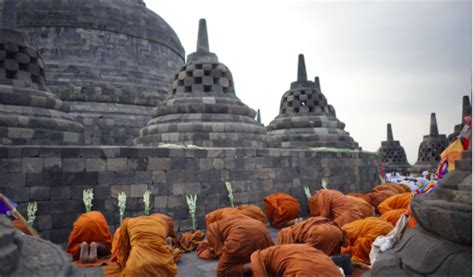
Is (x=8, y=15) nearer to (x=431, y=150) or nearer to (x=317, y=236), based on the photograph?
(x=317, y=236)

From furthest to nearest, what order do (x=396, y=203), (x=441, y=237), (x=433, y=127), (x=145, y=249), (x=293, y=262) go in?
(x=433, y=127) < (x=396, y=203) < (x=145, y=249) < (x=293, y=262) < (x=441, y=237)

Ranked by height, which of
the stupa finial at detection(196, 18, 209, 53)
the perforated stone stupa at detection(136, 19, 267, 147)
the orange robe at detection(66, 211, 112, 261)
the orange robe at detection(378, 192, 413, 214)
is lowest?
the orange robe at detection(66, 211, 112, 261)

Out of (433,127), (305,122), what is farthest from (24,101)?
(433,127)

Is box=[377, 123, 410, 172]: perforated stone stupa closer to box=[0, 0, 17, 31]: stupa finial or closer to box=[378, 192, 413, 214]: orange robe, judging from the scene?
box=[378, 192, 413, 214]: orange robe

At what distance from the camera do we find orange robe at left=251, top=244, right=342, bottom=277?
148 inches

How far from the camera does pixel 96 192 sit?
7.42 meters

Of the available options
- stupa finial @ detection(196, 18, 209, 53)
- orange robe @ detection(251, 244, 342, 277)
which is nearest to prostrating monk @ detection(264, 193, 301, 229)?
orange robe @ detection(251, 244, 342, 277)

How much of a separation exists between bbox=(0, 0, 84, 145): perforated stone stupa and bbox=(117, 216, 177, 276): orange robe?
5.38 m

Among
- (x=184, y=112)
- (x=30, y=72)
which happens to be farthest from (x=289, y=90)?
→ (x=30, y=72)

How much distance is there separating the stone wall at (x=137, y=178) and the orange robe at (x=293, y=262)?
170 inches

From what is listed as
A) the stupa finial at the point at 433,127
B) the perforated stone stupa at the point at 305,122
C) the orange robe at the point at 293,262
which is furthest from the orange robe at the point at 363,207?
the stupa finial at the point at 433,127

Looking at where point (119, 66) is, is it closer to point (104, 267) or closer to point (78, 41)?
point (78, 41)

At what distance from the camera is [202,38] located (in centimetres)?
1271

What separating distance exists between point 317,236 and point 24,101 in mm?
8291
